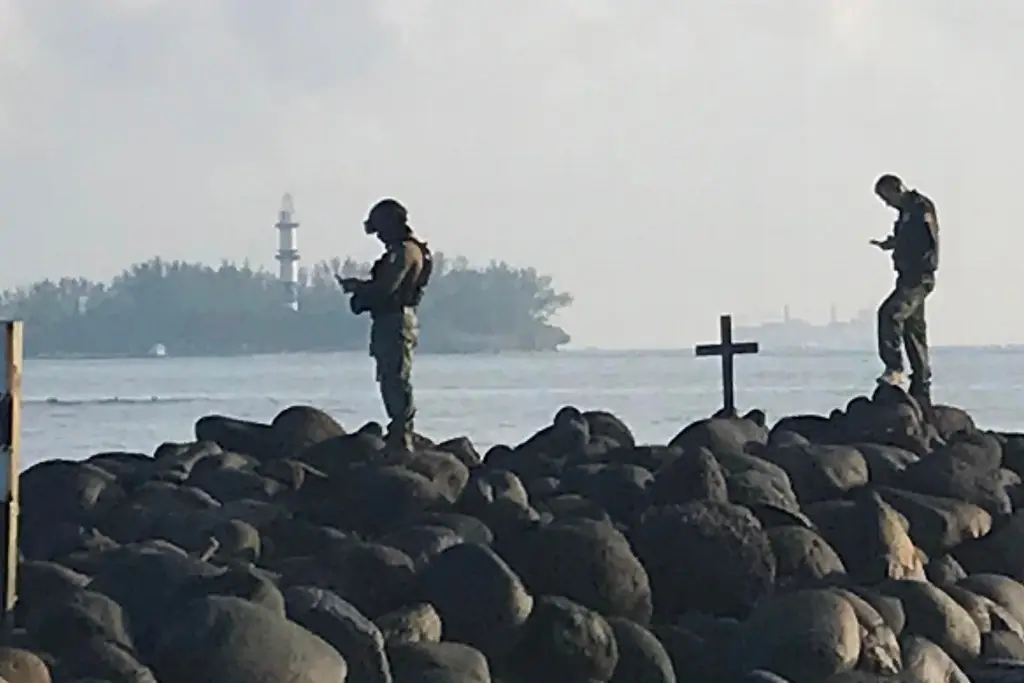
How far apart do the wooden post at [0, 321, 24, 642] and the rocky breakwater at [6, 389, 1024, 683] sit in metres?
0.18

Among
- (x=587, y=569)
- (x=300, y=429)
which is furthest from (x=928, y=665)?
(x=300, y=429)

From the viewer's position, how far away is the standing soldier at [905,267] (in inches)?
661

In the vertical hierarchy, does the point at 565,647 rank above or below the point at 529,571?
below

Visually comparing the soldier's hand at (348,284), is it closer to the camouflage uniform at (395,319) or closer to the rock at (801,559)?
the camouflage uniform at (395,319)

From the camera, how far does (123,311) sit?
104 m

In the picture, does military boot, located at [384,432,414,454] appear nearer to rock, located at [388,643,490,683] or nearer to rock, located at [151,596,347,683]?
rock, located at [388,643,490,683]

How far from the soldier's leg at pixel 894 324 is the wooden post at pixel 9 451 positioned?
9.58 m

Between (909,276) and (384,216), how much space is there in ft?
15.0

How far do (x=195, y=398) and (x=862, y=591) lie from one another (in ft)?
169

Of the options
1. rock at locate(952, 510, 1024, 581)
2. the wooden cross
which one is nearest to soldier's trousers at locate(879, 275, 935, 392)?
the wooden cross

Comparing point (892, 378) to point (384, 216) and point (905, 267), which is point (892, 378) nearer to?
point (905, 267)

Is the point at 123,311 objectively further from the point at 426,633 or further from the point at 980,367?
the point at 426,633

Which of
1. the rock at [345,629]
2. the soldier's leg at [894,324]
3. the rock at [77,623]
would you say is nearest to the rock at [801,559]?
the rock at [345,629]

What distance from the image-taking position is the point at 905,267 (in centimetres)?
1683
